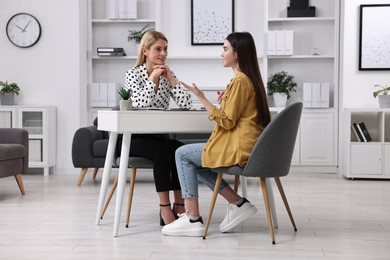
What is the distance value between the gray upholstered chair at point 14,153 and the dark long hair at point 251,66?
248cm

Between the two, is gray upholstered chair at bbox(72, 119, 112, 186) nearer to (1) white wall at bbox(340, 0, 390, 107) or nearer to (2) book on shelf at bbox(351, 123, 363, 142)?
(2) book on shelf at bbox(351, 123, 363, 142)

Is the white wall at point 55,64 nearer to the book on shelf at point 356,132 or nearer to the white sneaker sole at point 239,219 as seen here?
the book on shelf at point 356,132

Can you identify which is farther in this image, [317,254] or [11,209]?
[11,209]

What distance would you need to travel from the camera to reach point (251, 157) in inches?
135

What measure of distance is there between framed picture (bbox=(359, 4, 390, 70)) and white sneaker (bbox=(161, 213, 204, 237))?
389 cm

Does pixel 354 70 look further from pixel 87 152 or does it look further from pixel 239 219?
pixel 239 219

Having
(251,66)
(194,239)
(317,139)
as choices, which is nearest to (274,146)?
(251,66)

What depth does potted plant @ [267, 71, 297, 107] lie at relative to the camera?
290 inches

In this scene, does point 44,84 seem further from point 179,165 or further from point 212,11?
point 179,165

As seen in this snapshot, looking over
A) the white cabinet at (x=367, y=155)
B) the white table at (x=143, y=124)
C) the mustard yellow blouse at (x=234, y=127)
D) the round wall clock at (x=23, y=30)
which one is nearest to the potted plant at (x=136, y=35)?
the round wall clock at (x=23, y=30)

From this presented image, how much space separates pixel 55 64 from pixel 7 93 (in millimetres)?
609

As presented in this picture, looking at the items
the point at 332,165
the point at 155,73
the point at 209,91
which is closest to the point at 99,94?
the point at 209,91

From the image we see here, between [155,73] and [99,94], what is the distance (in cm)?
359

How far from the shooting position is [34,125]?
705 cm
